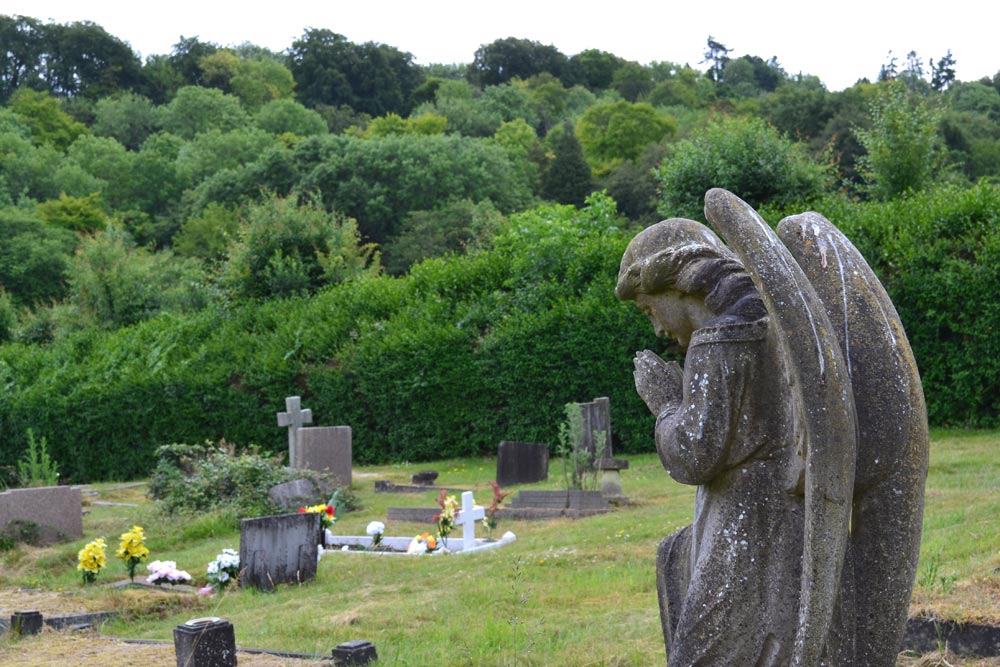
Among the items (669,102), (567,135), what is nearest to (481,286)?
(567,135)

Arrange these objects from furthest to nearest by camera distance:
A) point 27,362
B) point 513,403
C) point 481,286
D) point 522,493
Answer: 1. point 27,362
2. point 481,286
3. point 513,403
4. point 522,493

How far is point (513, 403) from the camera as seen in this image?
78.9 ft

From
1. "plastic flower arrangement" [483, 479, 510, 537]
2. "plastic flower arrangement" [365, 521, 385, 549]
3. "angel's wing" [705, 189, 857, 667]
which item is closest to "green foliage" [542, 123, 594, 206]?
"plastic flower arrangement" [483, 479, 510, 537]

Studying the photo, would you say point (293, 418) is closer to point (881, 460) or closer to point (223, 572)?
point (223, 572)

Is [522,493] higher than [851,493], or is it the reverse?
[851,493]

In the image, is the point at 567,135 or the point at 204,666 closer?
the point at 204,666

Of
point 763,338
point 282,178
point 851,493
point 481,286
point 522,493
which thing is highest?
point 282,178

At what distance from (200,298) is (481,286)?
42.3 feet

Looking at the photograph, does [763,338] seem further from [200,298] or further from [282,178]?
[282,178]

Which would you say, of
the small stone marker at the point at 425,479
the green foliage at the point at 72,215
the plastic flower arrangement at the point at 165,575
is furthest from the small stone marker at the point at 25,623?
the green foliage at the point at 72,215

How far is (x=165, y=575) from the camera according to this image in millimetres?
11320

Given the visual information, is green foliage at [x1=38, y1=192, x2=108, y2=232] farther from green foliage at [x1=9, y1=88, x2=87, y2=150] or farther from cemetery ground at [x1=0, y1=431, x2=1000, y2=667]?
cemetery ground at [x1=0, y1=431, x2=1000, y2=667]

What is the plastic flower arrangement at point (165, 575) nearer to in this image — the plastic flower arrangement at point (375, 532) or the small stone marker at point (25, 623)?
the small stone marker at point (25, 623)

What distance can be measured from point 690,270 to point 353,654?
431 centimetres
